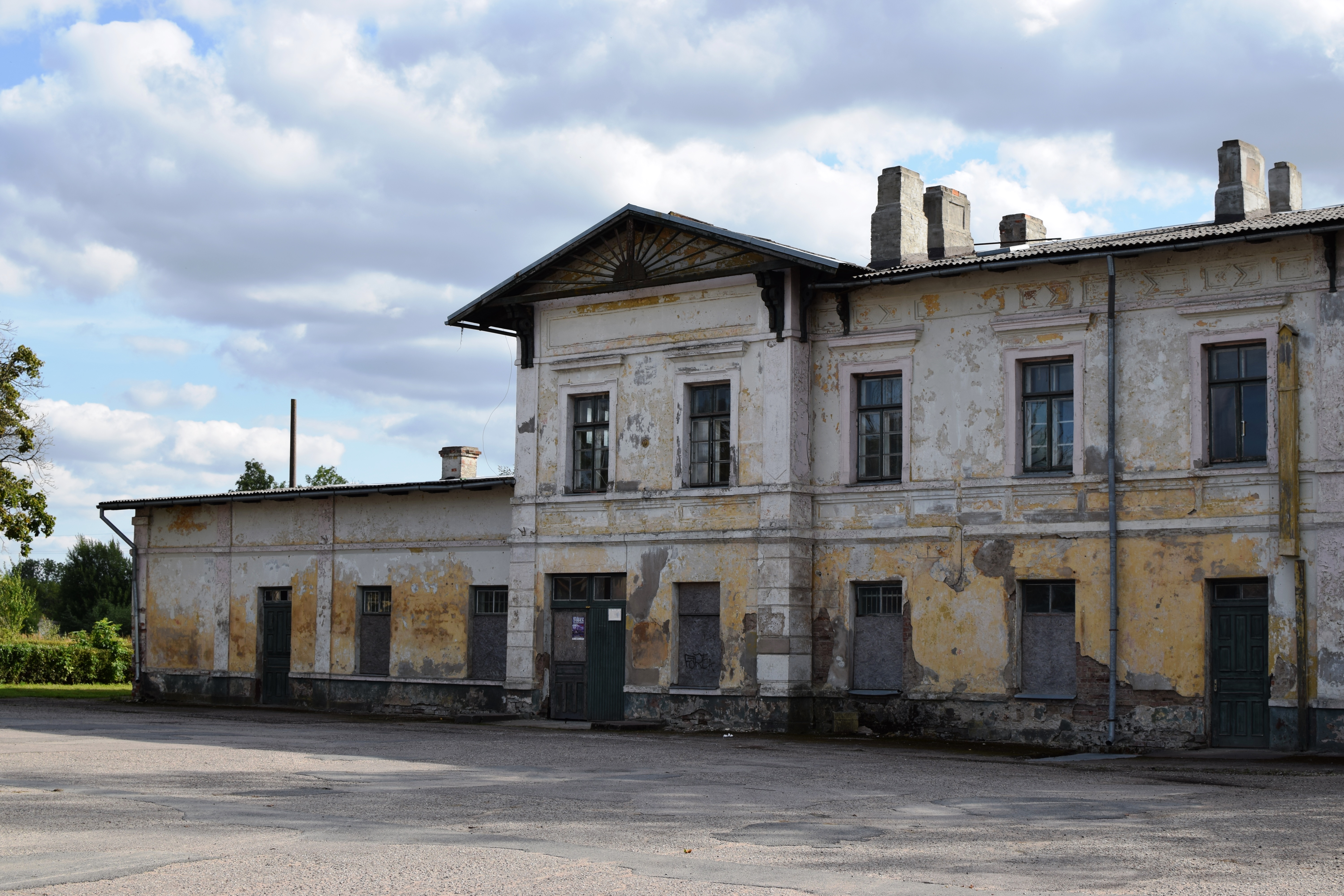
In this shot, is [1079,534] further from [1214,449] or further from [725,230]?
[725,230]

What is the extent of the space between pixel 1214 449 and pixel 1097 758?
13.2 feet

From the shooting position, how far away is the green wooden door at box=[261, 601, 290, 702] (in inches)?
1076

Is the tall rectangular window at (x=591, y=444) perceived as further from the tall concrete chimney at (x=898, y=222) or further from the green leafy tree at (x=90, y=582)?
the green leafy tree at (x=90, y=582)

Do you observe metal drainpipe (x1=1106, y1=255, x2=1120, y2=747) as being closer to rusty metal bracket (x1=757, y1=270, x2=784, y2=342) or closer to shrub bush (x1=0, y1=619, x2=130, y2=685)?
rusty metal bracket (x1=757, y1=270, x2=784, y2=342)

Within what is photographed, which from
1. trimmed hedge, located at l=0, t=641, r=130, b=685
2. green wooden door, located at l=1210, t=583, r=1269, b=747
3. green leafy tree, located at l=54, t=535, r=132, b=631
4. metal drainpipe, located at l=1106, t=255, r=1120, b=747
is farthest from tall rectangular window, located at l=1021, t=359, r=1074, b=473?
green leafy tree, located at l=54, t=535, r=132, b=631

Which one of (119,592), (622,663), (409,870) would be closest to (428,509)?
(622,663)

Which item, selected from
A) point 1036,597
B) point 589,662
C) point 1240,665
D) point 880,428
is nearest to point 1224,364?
point 1240,665

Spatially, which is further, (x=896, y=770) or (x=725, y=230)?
(x=725, y=230)

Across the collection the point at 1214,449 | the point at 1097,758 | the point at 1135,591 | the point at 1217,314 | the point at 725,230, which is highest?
the point at 725,230

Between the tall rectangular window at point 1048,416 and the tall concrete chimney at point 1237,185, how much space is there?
10.1 feet

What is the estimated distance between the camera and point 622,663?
71.9 feet

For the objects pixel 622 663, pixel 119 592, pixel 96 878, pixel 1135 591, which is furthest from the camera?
pixel 119 592

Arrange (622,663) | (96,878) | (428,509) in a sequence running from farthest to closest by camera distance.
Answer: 1. (428,509)
2. (622,663)
3. (96,878)

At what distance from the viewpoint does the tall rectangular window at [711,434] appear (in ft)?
69.7
